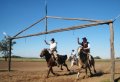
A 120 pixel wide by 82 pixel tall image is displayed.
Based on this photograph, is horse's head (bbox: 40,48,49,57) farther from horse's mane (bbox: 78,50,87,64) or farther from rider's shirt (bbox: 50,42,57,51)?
horse's mane (bbox: 78,50,87,64)

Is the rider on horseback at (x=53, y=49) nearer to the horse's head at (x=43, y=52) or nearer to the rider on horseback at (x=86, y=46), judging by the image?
the horse's head at (x=43, y=52)

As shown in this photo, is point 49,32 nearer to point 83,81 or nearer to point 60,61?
point 60,61

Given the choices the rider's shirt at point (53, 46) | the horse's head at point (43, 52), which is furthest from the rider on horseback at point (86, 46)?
the horse's head at point (43, 52)

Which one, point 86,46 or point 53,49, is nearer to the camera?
point 86,46

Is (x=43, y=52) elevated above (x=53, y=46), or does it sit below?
below

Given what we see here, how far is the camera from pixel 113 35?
1401 cm

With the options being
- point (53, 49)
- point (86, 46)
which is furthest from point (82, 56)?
point (53, 49)

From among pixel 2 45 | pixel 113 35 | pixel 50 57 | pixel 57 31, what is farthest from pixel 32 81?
pixel 2 45

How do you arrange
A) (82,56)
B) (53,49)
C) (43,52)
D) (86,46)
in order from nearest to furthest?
(82,56) < (86,46) < (43,52) < (53,49)

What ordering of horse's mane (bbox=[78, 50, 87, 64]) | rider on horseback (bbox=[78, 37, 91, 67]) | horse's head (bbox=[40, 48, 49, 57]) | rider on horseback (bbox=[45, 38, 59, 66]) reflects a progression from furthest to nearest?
rider on horseback (bbox=[45, 38, 59, 66]) < horse's head (bbox=[40, 48, 49, 57]) < rider on horseback (bbox=[78, 37, 91, 67]) < horse's mane (bbox=[78, 50, 87, 64])

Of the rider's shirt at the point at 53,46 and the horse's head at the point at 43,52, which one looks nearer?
the horse's head at the point at 43,52

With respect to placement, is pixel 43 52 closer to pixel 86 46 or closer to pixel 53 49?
pixel 53 49

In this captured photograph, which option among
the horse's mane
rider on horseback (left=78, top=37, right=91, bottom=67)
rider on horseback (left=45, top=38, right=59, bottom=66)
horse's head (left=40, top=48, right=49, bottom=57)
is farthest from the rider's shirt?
the horse's mane

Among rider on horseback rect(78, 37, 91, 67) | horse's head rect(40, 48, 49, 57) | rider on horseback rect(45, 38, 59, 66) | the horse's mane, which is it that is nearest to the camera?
the horse's mane
